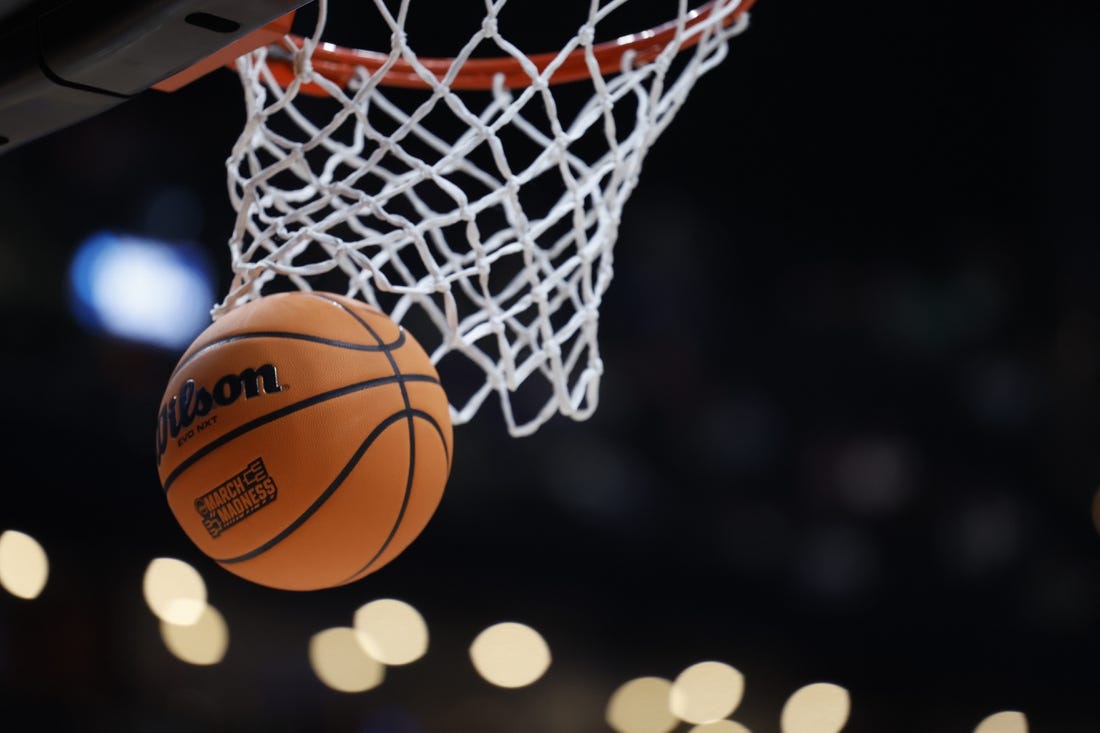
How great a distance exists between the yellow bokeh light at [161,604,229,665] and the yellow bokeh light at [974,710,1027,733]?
1712mm

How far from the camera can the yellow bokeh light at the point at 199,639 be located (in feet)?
8.03

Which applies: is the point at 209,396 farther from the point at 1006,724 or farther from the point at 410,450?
the point at 1006,724

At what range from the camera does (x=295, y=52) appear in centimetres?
97

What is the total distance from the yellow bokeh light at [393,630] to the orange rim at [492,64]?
1.49m

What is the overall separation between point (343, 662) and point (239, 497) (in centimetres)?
172

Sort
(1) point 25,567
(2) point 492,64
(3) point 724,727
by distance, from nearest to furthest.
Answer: (2) point 492,64 → (1) point 25,567 → (3) point 724,727

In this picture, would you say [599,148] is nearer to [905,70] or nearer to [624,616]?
[905,70]

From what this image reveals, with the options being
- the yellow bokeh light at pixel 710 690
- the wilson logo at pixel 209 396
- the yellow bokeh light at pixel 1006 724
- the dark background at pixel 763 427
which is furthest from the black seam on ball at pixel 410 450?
the yellow bokeh light at pixel 1006 724

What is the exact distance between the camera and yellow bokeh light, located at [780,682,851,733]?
8.23 feet

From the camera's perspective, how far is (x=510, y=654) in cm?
253

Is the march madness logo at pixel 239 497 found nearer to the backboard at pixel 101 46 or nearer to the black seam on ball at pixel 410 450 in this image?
the black seam on ball at pixel 410 450

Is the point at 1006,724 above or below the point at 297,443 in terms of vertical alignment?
below

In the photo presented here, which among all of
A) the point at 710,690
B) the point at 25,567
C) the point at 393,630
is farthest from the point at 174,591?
the point at 710,690

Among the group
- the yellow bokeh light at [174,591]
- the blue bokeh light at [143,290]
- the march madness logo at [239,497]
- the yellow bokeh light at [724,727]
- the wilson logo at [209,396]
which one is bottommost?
the yellow bokeh light at [724,727]
